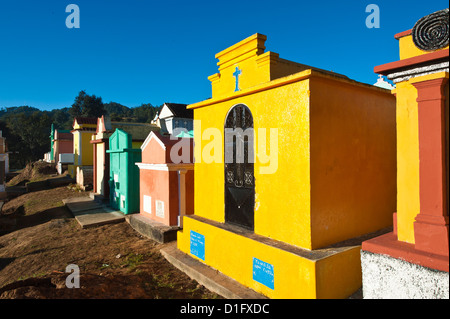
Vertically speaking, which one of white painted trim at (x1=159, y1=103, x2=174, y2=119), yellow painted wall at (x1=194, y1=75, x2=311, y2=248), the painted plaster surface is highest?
white painted trim at (x1=159, y1=103, x2=174, y2=119)

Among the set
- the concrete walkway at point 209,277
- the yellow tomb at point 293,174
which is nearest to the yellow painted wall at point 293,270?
the yellow tomb at point 293,174

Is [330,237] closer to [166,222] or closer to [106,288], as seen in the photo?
[106,288]

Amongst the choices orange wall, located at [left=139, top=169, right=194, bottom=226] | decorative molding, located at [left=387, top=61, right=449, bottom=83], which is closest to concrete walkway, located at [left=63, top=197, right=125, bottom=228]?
orange wall, located at [left=139, top=169, right=194, bottom=226]

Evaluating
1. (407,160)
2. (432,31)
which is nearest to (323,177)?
(407,160)

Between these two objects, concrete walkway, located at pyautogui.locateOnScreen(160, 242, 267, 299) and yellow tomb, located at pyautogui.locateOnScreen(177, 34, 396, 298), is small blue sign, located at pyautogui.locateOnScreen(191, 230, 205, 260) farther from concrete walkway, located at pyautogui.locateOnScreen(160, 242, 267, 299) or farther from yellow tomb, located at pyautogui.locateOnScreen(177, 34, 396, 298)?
concrete walkway, located at pyautogui.locateOnScreen(160, 242, 267, 299)

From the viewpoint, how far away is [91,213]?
40.4 ft

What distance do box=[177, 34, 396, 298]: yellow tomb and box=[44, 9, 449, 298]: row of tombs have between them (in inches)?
0.8

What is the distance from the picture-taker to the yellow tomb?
4273mm

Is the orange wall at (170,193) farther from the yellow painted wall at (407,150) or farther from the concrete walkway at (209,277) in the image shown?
the yellow painted wall at (407,150)

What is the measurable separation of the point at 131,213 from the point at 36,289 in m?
6.41

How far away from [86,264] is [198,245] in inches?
125

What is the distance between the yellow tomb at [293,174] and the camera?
4.27m

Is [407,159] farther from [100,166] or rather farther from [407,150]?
[100,166]

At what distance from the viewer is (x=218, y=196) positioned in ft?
20.6
